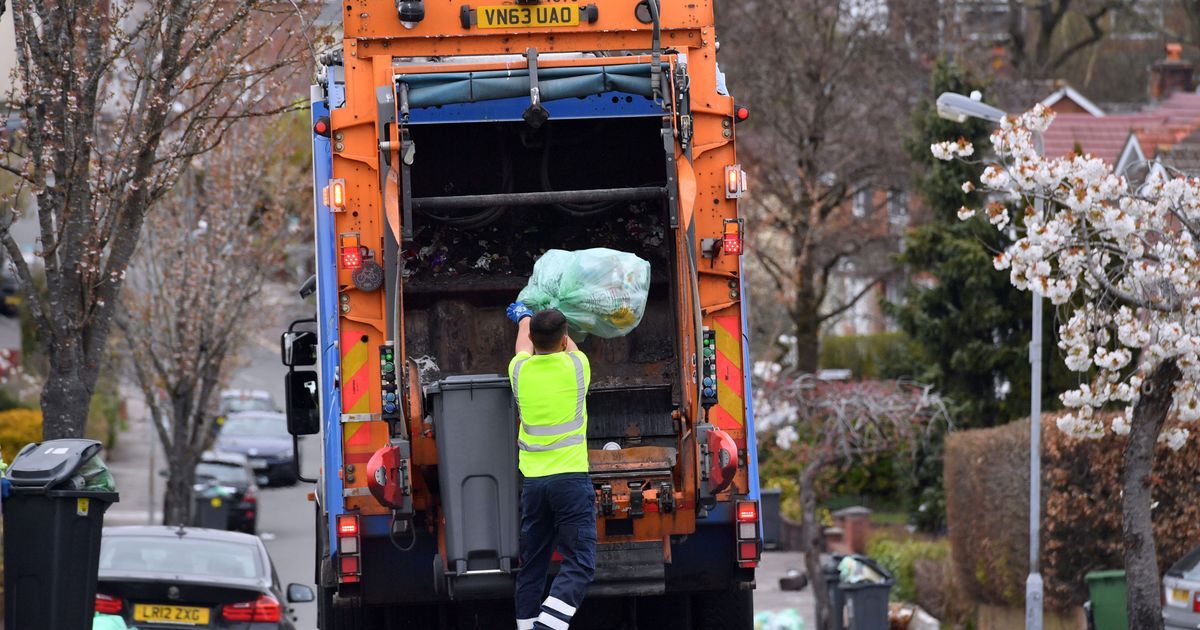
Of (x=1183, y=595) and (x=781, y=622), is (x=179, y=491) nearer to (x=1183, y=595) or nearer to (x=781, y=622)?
(x=781, y=622)

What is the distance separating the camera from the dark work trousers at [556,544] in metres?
6.88

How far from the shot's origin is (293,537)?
2700 cm

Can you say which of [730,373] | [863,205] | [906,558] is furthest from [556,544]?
[863,205]

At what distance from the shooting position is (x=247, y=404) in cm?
3928

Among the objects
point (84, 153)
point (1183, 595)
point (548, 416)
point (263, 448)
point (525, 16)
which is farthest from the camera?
point (263, 448)

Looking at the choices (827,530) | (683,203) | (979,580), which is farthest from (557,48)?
(827,530)

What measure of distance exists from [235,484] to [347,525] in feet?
62.3

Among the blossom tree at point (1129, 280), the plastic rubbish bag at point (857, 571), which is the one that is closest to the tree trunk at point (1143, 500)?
the blossom tree at point (1129, 280)

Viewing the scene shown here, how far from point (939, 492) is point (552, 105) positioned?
16436 millimetres

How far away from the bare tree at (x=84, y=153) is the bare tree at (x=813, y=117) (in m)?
18.3

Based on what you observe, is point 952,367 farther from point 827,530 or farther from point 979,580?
point 979,580

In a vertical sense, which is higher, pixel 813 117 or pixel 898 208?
pixel 813 117

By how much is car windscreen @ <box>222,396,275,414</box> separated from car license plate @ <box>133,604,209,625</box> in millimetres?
28021

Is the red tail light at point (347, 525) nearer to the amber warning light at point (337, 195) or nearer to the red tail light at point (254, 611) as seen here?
the amber warning light at point (337, 195)
